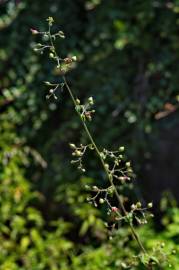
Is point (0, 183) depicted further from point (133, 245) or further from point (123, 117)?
point (133, 245)

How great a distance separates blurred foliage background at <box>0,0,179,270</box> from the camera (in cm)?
437

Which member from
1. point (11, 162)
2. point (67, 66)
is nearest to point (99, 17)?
point (11, 162)

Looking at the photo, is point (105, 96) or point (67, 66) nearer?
point (67, 66)

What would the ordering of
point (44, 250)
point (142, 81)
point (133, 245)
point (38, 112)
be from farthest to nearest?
point (38, 112), point (142, 81), point (44, 250), point (133, 245)

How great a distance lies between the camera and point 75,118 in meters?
4.64

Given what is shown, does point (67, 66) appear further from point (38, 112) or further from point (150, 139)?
point (38, 112)

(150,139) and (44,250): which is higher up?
(150,139)

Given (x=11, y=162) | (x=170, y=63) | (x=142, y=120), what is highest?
(x=170, y=63)

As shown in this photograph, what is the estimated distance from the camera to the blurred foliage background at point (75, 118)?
437 cm

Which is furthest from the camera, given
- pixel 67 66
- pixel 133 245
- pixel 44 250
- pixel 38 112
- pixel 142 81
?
pixel 38 112

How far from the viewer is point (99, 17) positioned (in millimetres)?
4586

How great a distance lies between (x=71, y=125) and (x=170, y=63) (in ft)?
2.78

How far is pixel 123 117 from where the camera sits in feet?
15.0

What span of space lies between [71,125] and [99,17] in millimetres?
803
